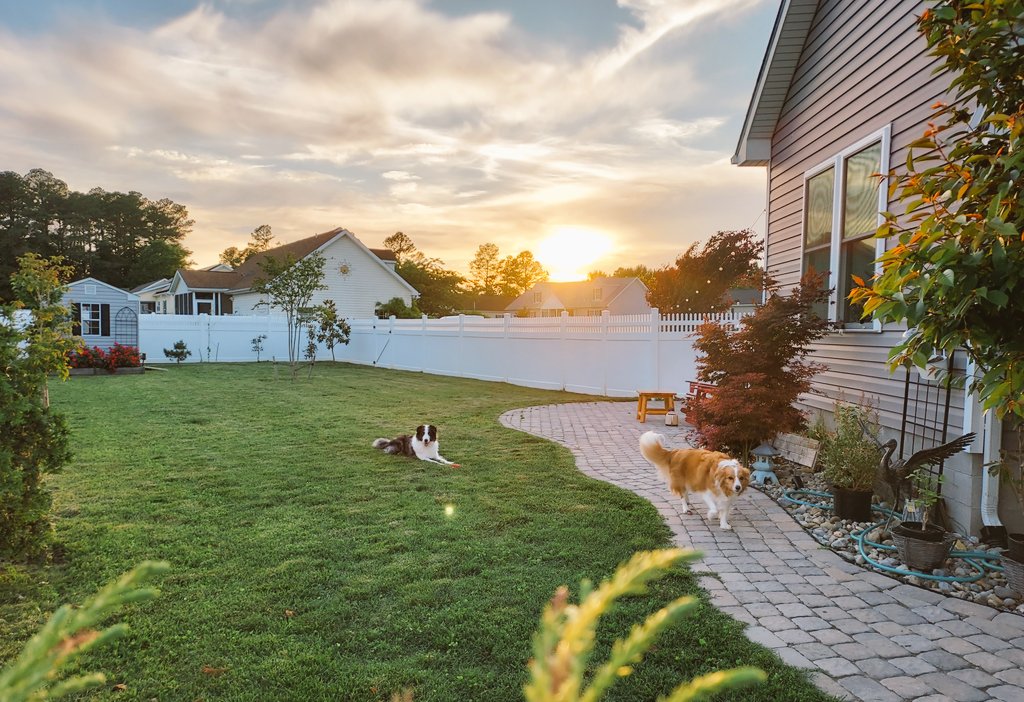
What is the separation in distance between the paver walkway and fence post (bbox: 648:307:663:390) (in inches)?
287

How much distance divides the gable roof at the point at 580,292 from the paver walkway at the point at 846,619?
50.8m

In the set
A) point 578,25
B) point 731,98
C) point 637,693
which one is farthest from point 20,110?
point 637,693

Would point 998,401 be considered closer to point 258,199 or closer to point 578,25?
point 578,25

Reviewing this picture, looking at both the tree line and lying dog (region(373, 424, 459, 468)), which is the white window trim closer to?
lying dog (region(373, 424, 459, 468))

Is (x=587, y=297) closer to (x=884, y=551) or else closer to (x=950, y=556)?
(x=884, y=551)

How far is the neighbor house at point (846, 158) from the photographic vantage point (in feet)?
17.8

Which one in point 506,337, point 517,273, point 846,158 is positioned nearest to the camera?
point 846,158

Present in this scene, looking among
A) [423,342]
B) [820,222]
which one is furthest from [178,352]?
[820,222]

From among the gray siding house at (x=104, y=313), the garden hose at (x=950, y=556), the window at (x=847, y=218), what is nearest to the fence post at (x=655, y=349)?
the window at (x=847, y=218)

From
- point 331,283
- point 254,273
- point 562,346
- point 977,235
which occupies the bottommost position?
point 562,346

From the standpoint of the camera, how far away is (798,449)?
669 cm

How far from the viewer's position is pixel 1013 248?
9.12 ft

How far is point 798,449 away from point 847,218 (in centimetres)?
264

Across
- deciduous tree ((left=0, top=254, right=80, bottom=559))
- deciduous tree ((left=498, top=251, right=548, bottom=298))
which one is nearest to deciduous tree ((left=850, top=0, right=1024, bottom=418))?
deciduous tree ((left=0, top=254, right=80, bottom=559))
